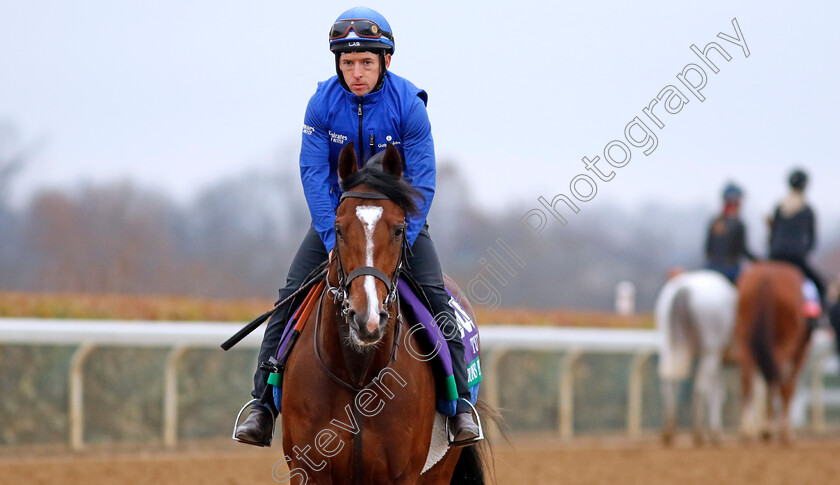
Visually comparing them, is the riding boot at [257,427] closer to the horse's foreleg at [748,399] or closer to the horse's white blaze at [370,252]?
the horse's white blaze at [370,252]

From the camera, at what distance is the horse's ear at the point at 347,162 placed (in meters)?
4.53

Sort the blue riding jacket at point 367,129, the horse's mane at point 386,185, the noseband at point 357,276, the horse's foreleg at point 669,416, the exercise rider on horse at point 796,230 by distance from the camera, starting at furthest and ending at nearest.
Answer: the exercise rider on horse at point 796,230 < the horse's foreleg at point 669,416 < the blue riding jacket at point 367,129 < the horse's mane at point 386,185 < the noseband at point 357,276

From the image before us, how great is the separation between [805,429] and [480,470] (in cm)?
1148

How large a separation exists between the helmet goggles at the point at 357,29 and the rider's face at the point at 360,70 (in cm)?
8

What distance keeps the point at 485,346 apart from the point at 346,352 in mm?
7873

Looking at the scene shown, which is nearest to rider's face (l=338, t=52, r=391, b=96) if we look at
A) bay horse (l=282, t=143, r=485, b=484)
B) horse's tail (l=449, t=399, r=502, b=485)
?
bay horse (l=282, t=143, r=485, b=484)

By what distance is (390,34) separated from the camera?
5051 mm

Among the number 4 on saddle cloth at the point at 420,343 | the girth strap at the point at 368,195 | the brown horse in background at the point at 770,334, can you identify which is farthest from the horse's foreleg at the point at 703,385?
the girth strap at the point at 368,195

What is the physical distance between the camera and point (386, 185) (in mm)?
4426

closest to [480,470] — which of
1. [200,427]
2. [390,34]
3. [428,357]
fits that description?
[428,357]

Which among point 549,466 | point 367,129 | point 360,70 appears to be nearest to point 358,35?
point 360,70

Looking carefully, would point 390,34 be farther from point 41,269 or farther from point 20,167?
point 20,167

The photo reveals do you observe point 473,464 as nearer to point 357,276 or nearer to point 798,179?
point 357,276

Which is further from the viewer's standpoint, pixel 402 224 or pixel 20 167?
pixel 20 167
